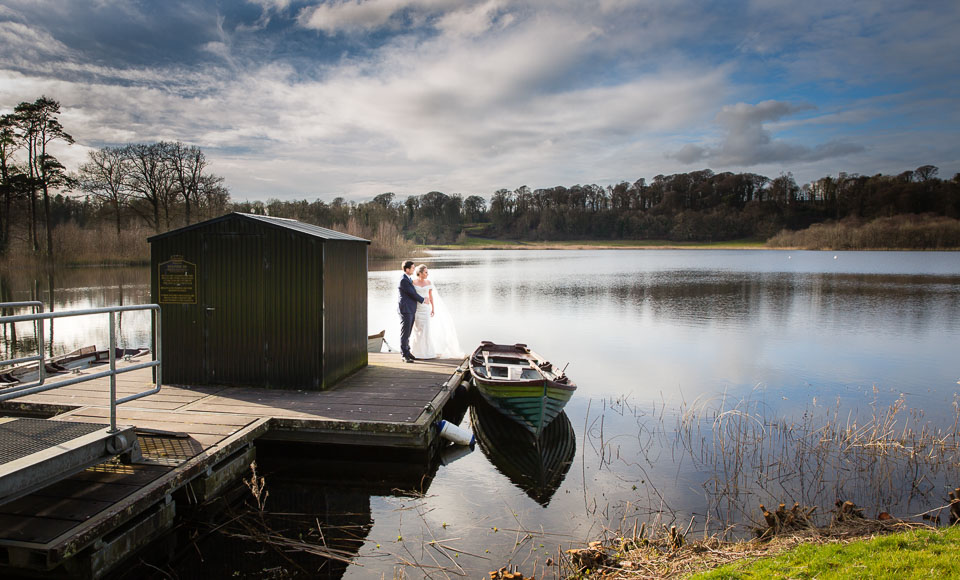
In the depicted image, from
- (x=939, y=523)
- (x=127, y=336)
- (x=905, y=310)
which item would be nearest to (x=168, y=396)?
(x=939, y=523)

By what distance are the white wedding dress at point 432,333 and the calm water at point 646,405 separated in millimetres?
2211

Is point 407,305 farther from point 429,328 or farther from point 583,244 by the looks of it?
point 583,244

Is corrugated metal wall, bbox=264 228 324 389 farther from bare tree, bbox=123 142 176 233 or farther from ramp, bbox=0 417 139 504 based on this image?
bare tree, bbox=123 142 176 233

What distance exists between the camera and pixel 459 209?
125625 mm

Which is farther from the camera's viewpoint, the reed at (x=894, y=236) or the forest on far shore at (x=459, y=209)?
the reed at (x=894, y=236)

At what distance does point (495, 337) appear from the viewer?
60.8 ft

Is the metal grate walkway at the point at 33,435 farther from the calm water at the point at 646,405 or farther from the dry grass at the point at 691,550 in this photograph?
the dry grass at the point at 691,550

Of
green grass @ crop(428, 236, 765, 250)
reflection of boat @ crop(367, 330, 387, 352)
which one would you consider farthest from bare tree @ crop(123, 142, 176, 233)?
green grass @ crop(428, 236, 765, 250)

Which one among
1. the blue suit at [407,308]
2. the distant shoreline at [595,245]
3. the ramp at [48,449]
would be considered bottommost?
the ramp at [48,449]

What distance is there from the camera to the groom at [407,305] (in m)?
11.1

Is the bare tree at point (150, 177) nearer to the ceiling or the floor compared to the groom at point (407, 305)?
nearer to the ceiling

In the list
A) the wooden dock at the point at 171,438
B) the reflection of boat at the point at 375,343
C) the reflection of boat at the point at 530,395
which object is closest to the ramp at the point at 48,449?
the wooden dock at the point at 171,438

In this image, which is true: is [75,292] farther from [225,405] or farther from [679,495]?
[679,495]

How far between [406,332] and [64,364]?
6.45 metres
